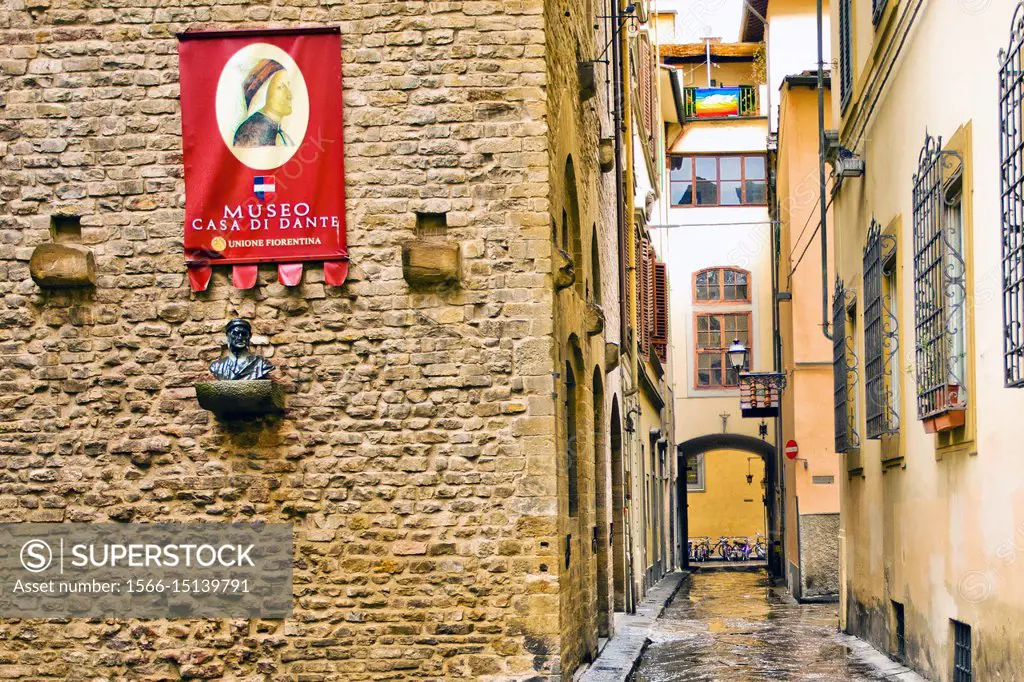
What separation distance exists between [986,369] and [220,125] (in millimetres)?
5501

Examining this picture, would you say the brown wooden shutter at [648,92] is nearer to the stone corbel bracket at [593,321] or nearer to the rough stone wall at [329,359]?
the stone corbel bracket at [593,321]

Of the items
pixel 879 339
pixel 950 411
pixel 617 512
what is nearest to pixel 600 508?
pixel 617 512

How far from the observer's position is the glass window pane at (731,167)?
116 ft

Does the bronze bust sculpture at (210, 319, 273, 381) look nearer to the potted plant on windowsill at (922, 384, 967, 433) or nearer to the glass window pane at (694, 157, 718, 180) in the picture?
the potted plant on windowsill at (922, 384, 967, 433)

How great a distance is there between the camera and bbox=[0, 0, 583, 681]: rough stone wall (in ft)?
32.6

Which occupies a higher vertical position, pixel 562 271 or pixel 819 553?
pixel 562 271

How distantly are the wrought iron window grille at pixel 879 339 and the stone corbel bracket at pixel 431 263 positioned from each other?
3.77m

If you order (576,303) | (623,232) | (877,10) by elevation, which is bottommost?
(576,303)

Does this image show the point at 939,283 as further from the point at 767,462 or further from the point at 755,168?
the point at 767,462

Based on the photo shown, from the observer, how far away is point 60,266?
398 inches

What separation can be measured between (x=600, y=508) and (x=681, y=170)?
834 inches

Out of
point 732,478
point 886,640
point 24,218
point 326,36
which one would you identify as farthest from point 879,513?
point 732,478

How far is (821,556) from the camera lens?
69.7 ft

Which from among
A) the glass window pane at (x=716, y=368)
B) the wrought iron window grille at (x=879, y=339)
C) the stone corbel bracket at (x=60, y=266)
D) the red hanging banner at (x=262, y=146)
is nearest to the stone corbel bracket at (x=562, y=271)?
the red hanging banner at (x=262, y=146)
